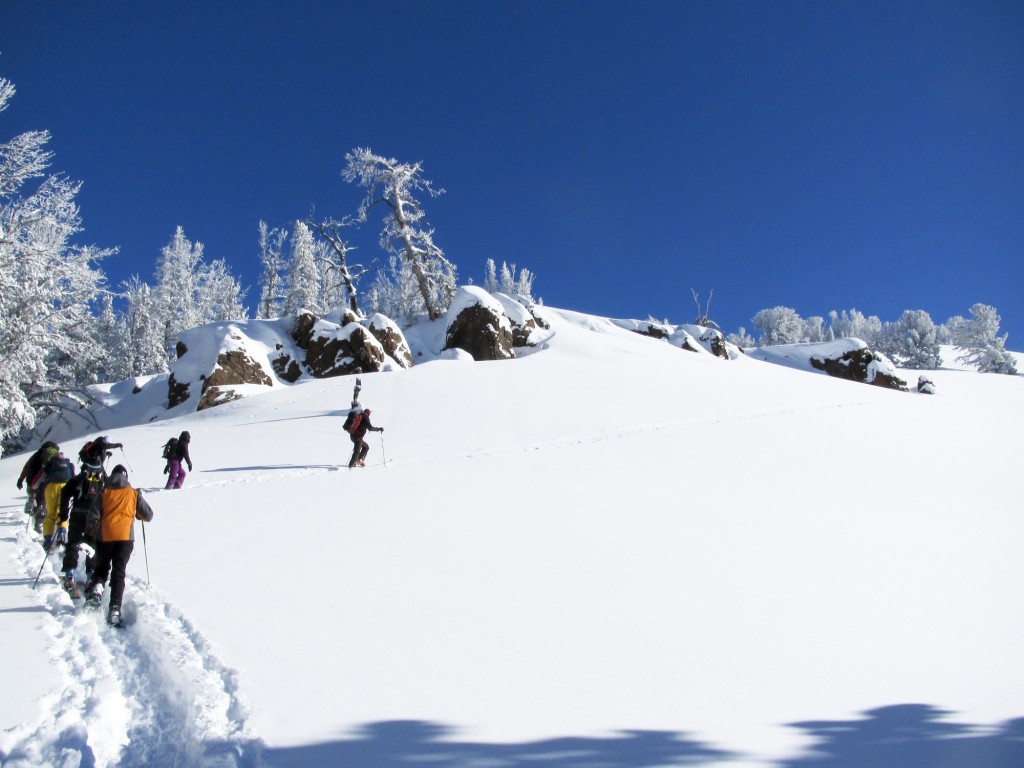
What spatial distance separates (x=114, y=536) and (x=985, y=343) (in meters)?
72.0

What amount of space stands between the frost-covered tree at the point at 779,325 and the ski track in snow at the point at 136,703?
91444mm

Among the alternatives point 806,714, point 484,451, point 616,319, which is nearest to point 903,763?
point 806,714

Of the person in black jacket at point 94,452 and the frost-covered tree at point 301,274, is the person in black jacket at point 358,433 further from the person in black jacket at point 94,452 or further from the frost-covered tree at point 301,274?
the frost-covered tree at point 301,274

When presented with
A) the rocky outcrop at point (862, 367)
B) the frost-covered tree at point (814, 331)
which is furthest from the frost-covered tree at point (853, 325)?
the rocky outcrop at point (862, 367)

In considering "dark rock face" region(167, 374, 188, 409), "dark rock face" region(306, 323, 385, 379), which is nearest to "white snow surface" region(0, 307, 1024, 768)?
"dark rock face" region(167, 374, 188, 409)

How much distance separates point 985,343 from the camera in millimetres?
54406

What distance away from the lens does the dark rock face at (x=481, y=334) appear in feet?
93.5

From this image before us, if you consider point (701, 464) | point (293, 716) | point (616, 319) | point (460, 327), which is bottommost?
point (293, 716)

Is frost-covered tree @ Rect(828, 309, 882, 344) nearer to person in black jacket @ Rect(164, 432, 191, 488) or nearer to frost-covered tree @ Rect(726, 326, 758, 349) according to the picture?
frost-covered tree @ Rect(726, 326, 758, 349)

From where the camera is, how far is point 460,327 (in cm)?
2950

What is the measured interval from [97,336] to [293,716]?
49.3 m

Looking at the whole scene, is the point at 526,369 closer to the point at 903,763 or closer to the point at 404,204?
the point at 404,204

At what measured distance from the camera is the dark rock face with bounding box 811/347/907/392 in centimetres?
3972

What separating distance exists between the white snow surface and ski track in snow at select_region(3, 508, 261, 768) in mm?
20
